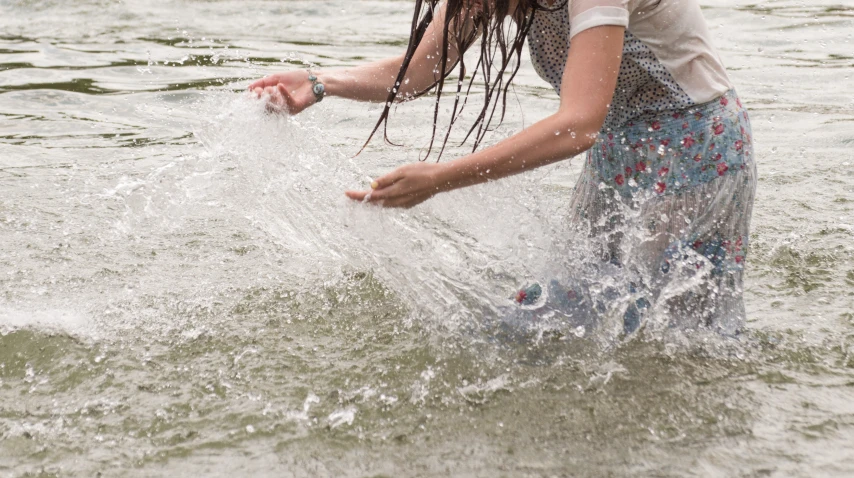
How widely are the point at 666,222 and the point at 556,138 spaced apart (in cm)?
73

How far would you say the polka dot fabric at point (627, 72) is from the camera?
3.12 meters

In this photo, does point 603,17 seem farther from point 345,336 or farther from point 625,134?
point 345,336

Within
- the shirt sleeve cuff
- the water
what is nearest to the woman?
the shirt sleeve cuff

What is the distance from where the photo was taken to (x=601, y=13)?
279 centimetres

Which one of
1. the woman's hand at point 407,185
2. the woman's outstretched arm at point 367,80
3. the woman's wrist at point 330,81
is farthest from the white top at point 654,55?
the woman's wrist at point 330,81

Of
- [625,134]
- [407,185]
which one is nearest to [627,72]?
[625,134]

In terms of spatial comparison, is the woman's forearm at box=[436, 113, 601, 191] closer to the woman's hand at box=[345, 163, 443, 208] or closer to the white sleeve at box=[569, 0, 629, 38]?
the woman's hand at box=[345, 163, 443, 208]

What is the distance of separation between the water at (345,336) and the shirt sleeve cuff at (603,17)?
94 cm

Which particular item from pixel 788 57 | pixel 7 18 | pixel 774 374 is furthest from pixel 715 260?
pixel 7 18

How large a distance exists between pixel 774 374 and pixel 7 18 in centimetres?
964

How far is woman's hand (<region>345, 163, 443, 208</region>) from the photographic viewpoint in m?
2.89

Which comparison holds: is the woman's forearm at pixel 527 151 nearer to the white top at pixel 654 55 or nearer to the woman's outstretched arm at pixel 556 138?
the woman's outstretched arm at pixel 556 138

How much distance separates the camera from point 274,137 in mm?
3918

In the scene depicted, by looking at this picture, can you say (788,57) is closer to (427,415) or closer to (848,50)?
(848,50)
